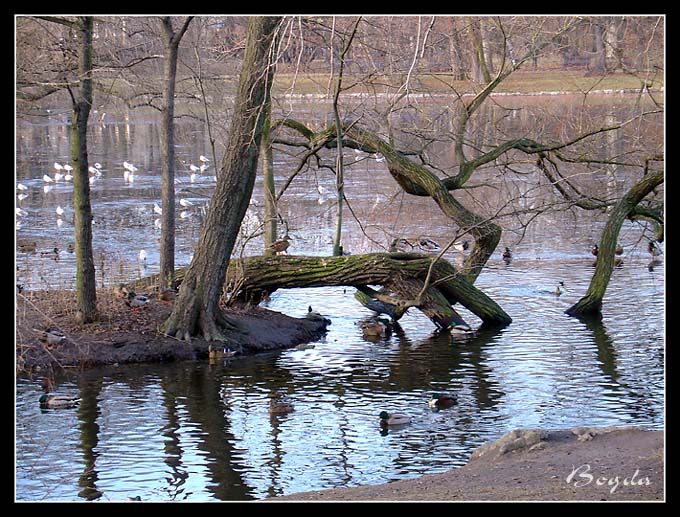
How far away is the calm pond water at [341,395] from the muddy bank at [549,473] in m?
0.74

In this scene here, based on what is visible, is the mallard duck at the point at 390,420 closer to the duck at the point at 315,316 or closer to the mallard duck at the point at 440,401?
the mallard duck at the point at 440,401

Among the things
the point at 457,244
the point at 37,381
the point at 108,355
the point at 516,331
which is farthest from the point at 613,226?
the point at 37,381

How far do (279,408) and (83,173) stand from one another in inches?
203

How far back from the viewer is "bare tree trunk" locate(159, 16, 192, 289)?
15938mm

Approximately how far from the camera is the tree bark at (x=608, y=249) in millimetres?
17234

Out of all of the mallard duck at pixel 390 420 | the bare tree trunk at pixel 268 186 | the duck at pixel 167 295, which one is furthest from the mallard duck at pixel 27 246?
the mallard duck at pixel 390 420

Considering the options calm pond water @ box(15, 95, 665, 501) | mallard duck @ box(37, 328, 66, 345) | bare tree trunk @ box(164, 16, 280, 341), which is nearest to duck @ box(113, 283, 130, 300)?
bare tree trunk @ box(164, 16, 280, 341)

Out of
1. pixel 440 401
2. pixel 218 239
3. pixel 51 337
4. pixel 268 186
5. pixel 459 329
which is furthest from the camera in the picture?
pixel 268 186

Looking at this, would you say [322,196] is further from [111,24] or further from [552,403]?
[552,403]

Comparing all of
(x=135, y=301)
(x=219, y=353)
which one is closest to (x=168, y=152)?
(x=135, y=301)

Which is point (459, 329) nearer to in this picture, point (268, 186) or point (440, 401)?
point (440, 401)

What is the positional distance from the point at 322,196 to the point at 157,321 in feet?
47.9

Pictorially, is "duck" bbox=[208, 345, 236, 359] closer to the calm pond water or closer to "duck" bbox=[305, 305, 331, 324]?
the calm pond water

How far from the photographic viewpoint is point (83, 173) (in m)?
14.7
